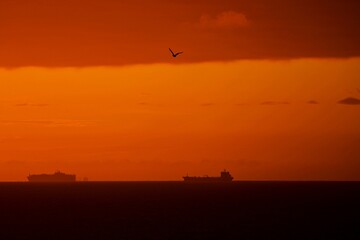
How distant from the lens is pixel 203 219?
385 feet

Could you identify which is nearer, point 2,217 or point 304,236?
point 304,236

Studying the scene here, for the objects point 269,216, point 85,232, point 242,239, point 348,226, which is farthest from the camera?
point 269,216

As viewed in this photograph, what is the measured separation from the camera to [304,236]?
3561 inches

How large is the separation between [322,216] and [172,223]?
2932cm

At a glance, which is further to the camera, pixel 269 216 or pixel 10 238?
pixel 269 216

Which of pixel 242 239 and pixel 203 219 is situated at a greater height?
pixel 203 219

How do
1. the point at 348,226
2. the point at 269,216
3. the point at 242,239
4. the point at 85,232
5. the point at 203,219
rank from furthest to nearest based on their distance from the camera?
the point at 269,216 < the point at 203,219 < the point at 348,226 < the point at 85,232 < the point at 242,239

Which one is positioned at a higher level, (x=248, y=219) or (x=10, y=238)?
(x=248, y=219)

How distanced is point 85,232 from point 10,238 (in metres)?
10.8

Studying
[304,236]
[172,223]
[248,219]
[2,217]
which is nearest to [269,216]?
[248,219]

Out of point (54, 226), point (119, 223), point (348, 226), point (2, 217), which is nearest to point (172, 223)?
point (119, 223)

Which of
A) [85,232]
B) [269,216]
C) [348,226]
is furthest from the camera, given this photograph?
[269,216]

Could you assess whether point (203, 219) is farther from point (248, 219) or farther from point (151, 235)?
point (151, 235)

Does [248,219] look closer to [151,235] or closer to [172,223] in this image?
[172,223]
